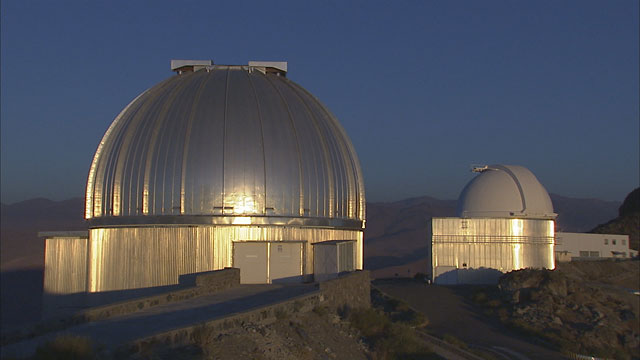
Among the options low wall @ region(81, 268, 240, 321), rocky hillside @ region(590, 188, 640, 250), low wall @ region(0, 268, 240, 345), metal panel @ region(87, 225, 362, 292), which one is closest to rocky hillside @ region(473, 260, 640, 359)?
metal panel @ region(87, 225, 362, 292)

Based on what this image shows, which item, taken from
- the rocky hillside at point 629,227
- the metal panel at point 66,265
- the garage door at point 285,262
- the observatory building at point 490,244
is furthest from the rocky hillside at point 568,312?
the rocky hillside at point 629,227

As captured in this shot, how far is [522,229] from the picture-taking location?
114ft

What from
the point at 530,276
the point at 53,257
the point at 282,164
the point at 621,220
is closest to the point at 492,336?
the point at 530,276

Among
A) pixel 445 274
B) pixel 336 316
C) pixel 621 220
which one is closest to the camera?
pixel 336 316

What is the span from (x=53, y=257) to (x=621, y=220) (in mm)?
50671

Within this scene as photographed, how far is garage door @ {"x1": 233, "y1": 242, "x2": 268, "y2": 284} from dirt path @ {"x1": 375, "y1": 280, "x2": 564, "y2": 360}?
7.65 m

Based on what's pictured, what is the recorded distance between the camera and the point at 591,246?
1797 inches

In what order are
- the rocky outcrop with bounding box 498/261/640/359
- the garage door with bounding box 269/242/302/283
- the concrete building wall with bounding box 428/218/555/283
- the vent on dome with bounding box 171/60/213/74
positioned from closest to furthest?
the garage door with bounding box 269/242/302/283
the vent on dome with bounding box 171/60/213/74
the rocky outcrop with bounding box 498/261/640/359
the concrete building wall with bounding box 428/218/555/283

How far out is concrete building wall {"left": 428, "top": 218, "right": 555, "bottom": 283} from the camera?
3428 centimetres

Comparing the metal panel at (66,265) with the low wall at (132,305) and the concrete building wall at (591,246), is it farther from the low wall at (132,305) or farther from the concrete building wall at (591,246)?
the concrete building wall at (591,246)

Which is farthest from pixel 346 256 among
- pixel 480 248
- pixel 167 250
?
pixel 480 248

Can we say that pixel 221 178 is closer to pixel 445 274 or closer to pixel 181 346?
pixel 181 346

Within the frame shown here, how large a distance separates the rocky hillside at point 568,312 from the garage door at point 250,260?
35.6ft

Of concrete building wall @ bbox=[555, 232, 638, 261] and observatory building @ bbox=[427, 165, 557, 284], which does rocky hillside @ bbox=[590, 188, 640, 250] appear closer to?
concrete building wall @ bbox=[555, 232, 638, 261]
